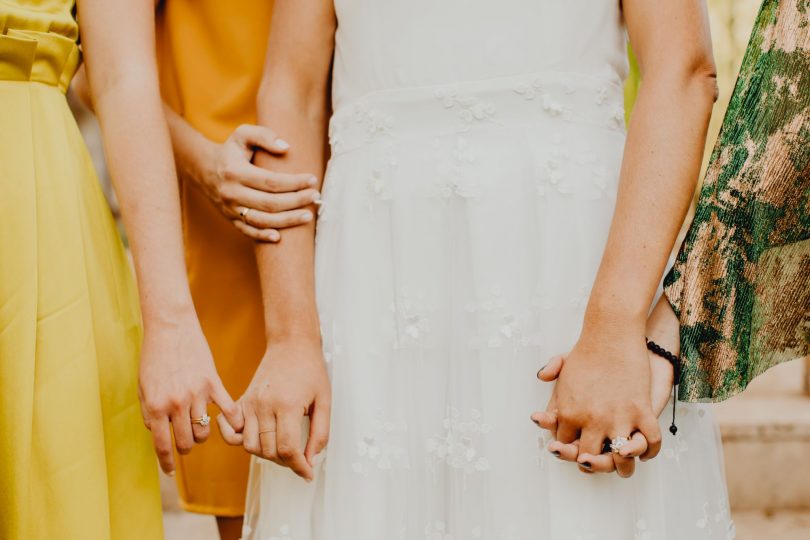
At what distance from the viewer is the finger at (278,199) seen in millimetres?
1332

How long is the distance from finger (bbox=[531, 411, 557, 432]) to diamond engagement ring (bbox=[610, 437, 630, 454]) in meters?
0.08

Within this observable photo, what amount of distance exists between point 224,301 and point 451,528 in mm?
676

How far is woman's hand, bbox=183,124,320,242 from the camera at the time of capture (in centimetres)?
133

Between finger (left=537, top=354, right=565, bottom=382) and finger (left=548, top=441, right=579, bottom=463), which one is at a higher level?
finger (left=537, top=354, right=565, bottom=382)

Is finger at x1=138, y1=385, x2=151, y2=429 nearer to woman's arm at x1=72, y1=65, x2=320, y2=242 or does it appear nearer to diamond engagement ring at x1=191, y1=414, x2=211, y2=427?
diamond engagement ring at x1=191, y1=414, x2=211, y2=427

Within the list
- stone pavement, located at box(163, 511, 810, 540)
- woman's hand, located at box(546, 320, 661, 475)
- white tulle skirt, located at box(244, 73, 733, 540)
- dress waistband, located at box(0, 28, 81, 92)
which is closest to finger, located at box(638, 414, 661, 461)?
woman's hand, located at box(546, 320, 661, 475)

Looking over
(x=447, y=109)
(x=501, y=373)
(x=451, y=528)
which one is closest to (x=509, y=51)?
(x=447, y=109)

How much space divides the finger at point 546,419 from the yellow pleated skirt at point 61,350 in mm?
585

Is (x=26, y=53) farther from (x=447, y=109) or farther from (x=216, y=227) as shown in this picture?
(x=447, y=109)

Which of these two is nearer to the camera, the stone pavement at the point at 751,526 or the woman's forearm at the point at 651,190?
the woman's forearm at the point at 651,190

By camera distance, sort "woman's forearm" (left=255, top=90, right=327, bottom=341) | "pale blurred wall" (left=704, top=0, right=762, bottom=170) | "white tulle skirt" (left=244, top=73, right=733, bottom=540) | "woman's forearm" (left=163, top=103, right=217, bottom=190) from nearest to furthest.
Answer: "white tulle skirt" (left=244, top=73, right=733, bottom=540) < "woman's forearm" (left=255, top=90, right=327, bottom=341) < "woman's forearm" (left=163, top=103, right=217, bottom=190) < "pale blurred wall" (left=704, top=0, right=762, bottom=170)

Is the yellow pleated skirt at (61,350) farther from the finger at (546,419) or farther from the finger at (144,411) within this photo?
the finger at (546,419)

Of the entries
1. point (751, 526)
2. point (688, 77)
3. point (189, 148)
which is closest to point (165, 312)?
point (189, 148)

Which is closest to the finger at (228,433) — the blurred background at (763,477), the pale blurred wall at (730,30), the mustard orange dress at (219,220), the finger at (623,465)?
the mustard orange dress at (219,220)
